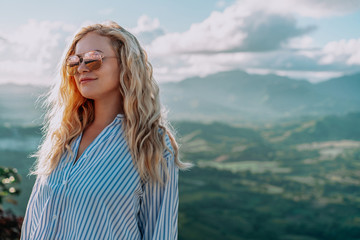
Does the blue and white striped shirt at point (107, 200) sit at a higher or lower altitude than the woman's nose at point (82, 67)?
lower

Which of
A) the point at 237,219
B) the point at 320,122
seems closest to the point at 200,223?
the point at 237,219

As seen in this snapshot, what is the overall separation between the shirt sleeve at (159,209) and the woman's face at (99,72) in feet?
1.05

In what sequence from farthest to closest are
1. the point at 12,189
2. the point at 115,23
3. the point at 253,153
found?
the point at 253,153, the point at 12,189, the point at 115,23

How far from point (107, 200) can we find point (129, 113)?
28 cm

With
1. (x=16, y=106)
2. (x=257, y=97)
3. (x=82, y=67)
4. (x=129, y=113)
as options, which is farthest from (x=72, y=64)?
(x=257, y=97)

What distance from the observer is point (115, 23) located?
4.08 ft

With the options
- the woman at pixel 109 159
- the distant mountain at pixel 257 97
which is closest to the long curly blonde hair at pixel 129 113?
the woman at pixel 109 159

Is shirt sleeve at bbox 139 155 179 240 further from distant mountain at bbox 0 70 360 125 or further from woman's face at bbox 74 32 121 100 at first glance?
distant mountain at bbox 0 70 360 125

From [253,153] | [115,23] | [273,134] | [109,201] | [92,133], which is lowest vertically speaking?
[109,201]

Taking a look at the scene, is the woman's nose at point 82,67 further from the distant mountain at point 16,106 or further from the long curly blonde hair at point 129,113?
the distant mountain at point 16,106

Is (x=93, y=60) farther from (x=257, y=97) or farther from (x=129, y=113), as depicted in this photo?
(x=257, y=97)

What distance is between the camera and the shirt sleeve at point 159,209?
42.4 inches

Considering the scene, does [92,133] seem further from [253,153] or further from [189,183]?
[253,153]

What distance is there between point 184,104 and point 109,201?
1740 cm
